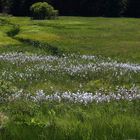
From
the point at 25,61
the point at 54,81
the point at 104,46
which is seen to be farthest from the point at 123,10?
the point at 54,81

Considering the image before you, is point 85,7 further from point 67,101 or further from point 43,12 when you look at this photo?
point 67,101

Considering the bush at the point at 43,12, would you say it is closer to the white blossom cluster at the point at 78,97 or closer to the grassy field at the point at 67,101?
the grassy field at the point at 67,101

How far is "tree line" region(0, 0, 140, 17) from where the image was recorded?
116m

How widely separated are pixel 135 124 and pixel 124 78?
12.9 m

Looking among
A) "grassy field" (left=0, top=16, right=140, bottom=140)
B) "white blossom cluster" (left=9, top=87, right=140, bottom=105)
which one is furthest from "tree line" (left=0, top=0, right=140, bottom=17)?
"white blossom cluster" (left=9, top=87, right=140, bottom=105)

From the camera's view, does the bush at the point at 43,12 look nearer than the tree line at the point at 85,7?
Yes

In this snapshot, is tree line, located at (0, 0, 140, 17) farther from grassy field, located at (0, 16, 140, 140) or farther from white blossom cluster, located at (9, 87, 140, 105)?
white blossom cluster, located at (9, 87, 140, 105)

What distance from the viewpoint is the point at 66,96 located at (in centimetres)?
1748

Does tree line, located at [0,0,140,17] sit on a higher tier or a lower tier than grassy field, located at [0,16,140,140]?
lower

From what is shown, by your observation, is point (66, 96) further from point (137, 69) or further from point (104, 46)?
point (104, 46)

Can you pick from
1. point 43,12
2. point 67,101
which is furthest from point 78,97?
point 43,12

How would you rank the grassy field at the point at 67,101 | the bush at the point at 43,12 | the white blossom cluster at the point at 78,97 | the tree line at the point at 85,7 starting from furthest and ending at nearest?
the tree line at the point at 85,7
the bush at the point at 43,12
the white blossom cluster at the point at 78,97
the grassy field at the point at 67,101

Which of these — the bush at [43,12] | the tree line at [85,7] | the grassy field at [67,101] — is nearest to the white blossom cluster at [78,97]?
the grassy field at [67,101]

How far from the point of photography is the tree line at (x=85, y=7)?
115938 mm
